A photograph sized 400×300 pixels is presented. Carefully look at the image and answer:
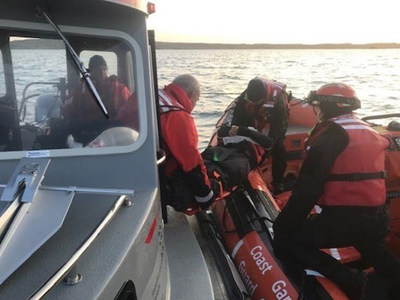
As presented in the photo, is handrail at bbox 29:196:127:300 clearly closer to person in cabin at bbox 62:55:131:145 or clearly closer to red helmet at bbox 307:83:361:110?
person in cabin at bbox 62:55:131:145

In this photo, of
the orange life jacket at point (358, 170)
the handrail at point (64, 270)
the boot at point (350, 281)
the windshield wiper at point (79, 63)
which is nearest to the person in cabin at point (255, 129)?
the orange life jacket at point (358, 170)

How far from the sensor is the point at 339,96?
8.72 feet

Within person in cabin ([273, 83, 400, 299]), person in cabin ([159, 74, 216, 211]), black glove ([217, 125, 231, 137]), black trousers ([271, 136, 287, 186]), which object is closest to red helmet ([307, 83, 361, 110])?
person in cabin ([273, 83, 400, 299])

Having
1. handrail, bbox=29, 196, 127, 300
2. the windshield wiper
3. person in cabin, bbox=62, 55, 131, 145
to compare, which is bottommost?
handrail, bbox=29, 196, 127, 300

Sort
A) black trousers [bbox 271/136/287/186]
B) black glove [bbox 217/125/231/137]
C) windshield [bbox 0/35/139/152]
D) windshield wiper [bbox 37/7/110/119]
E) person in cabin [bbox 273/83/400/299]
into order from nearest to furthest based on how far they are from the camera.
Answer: windshield wiper [bbox 37/7/110/119]
windshield [bbox 0/35/139/152]
person in cabin [bbox 273/83/400/299]
black glove [bbox 217/125/231/137]
black trousers [bbox 271/136/287/186]

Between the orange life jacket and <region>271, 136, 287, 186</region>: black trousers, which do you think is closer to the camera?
the orange life jacket

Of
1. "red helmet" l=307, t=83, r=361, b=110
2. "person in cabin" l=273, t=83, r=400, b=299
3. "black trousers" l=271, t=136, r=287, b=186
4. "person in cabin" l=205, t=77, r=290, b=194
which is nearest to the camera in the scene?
"person in cabin" l=273, t=83, r=400, b=299

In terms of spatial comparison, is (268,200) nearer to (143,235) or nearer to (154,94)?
(154,94)

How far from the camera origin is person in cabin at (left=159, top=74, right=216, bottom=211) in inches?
101

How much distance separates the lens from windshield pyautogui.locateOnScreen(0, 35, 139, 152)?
6.08 ft

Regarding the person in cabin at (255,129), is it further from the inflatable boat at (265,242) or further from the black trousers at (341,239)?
the black trousers at (341,239)

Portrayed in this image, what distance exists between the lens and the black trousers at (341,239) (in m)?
2.59

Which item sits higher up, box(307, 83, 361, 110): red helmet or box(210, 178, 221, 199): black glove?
box(307, 83, 361, 110): red helmet

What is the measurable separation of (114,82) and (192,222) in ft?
5.45
